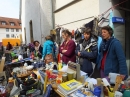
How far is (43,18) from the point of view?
22.9ft

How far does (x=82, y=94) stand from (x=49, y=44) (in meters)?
2.90

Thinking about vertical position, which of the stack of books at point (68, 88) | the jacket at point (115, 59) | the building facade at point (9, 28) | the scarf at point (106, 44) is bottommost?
the stack of books at point (68, 88)

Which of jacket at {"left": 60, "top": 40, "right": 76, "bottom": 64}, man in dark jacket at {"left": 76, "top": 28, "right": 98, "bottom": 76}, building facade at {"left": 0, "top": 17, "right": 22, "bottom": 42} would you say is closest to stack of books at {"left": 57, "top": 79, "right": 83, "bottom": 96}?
→ man in dark jacket at {"left": 76, "top": 28, "right": 98, "bottom": 76}

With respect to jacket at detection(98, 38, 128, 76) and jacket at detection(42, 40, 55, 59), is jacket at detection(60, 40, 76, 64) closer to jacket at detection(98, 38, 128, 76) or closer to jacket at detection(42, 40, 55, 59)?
jacket at detection(98, 38, 128, 76)

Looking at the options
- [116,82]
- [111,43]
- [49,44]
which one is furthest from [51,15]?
[116,82]

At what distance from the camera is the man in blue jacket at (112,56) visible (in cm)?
202

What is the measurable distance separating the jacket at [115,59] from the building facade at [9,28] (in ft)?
115

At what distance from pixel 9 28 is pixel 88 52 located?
1506 inches

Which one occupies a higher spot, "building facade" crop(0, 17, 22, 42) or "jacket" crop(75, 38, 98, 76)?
"building facade" crop(0, 17, 22, 42)

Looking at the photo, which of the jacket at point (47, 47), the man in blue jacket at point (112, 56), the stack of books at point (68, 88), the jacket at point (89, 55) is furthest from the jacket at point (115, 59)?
the jacket at point (47, 47)

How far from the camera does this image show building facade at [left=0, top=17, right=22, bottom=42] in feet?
116

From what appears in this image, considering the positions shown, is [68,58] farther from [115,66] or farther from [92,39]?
[115,66]

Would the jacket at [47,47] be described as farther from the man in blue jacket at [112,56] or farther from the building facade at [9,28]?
the building facade at [9,28]

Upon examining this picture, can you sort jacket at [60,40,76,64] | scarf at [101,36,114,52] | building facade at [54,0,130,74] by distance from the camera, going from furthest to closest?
building facade at [54,0,130,74]
jacket at [60,40,76,64]
scarf at [101,36,114,52]
